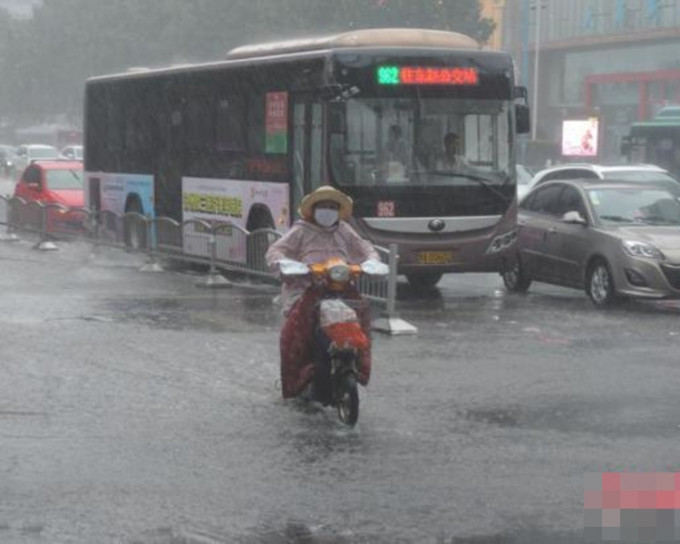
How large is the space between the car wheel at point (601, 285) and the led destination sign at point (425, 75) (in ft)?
9.06

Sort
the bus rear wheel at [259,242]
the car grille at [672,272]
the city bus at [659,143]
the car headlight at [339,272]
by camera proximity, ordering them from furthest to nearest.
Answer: the city bus at [659,143], the bus rear wheel at [259,242], the car grille at [672,272], the car headlight at [339,272]

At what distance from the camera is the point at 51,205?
945 inches

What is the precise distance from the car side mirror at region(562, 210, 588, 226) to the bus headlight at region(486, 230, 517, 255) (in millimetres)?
703

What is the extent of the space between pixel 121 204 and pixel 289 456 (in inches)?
628

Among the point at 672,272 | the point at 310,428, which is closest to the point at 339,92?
the point at 672,272

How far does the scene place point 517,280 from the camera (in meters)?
18.5

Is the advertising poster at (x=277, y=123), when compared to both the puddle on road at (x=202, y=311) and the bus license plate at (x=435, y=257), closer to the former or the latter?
the puddle on road at (x=202, y=311)

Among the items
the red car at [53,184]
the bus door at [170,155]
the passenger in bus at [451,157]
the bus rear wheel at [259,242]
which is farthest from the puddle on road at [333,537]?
the red car at [53,184]

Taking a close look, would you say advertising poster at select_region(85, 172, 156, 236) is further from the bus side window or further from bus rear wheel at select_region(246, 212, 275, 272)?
bus rear wheel at select_region(246, 212, 275, 272)

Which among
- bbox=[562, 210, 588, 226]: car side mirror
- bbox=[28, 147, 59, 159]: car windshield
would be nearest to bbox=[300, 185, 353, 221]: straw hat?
bbox=[562, 210, 588, 226]: car side mirror

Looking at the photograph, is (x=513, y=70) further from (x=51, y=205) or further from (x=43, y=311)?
(x=51, y=205)

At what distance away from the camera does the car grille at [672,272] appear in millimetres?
15508

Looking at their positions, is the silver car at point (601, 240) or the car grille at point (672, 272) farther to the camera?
the silver car at point (601, 240)

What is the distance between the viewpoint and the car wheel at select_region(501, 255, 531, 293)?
18.3 m
